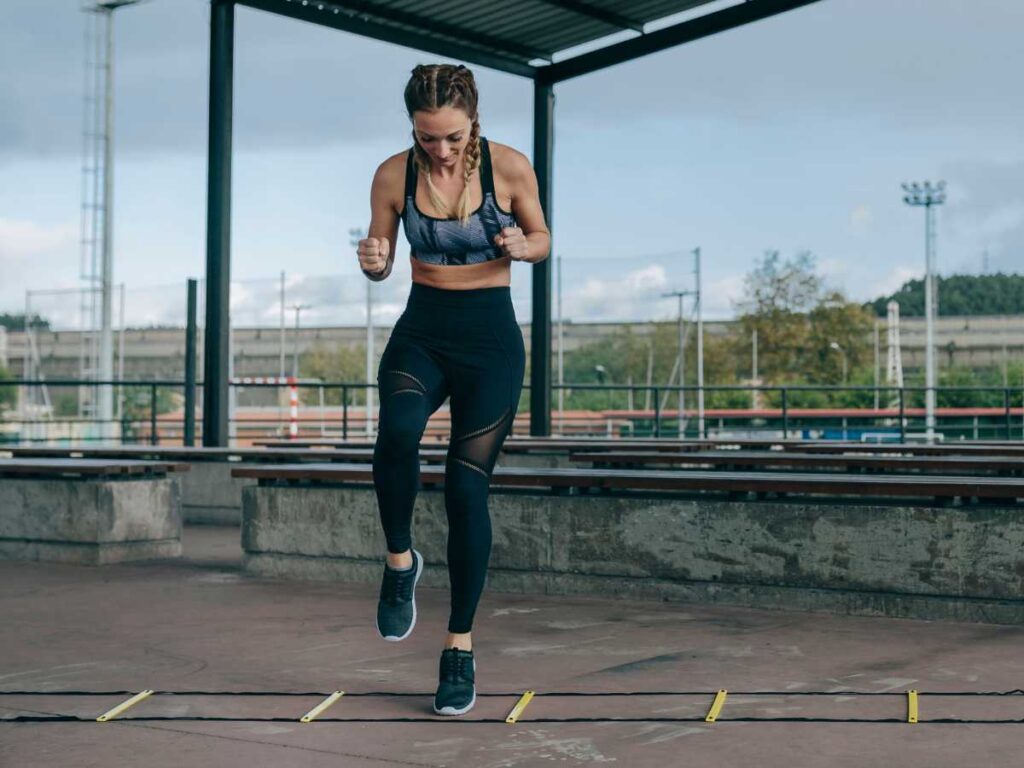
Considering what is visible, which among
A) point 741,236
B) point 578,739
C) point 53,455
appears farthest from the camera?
point 741,236

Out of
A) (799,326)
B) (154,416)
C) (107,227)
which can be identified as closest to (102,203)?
(107,227)

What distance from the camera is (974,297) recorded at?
218 ft

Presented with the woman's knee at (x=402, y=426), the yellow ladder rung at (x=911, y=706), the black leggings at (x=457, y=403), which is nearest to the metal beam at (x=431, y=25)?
the black leggings at (x=457, y=403)

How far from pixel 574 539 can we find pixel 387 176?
8.38 feet

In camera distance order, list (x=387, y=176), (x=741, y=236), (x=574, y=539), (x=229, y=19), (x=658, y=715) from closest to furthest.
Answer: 1. (x=658, y=715)
2. (x=387, y=176)
3. (x=574, y=539)
4. (x=229, y=19)
5. (x=741, y=236)

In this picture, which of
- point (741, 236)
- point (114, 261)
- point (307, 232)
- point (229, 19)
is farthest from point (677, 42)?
point (741, 236)

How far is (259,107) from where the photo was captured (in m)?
40.2

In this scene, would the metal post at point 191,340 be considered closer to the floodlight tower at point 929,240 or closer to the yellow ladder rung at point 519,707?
the yellow ladder rung at point 519,707

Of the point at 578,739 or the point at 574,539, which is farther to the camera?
the point at 574,539

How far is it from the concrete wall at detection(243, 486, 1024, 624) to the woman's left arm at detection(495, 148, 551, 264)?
2103mm

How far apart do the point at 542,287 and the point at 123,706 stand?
356 inches

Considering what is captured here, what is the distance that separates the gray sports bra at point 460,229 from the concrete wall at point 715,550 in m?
2.19

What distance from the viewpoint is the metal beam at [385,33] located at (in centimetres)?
999

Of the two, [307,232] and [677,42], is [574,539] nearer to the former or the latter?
[677,42]
